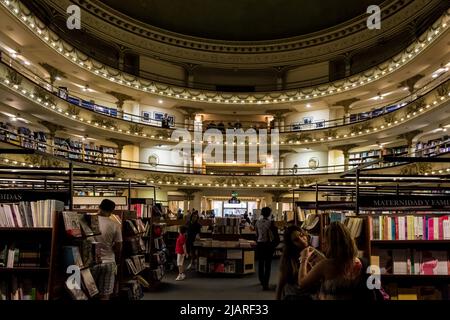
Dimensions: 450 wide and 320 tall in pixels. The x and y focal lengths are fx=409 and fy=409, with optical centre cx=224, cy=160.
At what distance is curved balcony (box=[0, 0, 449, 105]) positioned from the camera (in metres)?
16.9

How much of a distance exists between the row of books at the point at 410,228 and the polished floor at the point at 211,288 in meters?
3.28

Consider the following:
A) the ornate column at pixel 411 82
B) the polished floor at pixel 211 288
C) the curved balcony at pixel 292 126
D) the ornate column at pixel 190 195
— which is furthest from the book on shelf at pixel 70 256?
the ornate column at pixel 190 195

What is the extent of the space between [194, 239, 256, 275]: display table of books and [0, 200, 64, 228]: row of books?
19.9 feet

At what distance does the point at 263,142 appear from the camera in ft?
93.3

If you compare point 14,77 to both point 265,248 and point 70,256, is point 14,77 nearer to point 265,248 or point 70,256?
point 265,248

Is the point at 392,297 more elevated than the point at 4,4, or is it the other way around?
the point at 4,4

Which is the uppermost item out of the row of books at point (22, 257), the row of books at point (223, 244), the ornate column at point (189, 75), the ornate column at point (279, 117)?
the ornate column at point (189, 75)

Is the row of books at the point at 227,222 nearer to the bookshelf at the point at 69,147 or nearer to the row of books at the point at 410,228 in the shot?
the row of books at the point at 410,228

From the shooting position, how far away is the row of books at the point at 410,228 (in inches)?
181

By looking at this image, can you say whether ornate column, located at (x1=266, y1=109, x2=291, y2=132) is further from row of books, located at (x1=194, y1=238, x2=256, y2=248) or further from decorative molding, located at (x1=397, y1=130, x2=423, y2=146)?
row of books, located at (x1=194, y1=238, x2=256, y2=248)

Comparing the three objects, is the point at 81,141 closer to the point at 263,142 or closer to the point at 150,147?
the point at 150,147

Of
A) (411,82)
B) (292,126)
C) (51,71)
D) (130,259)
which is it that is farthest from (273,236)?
(292,126)
